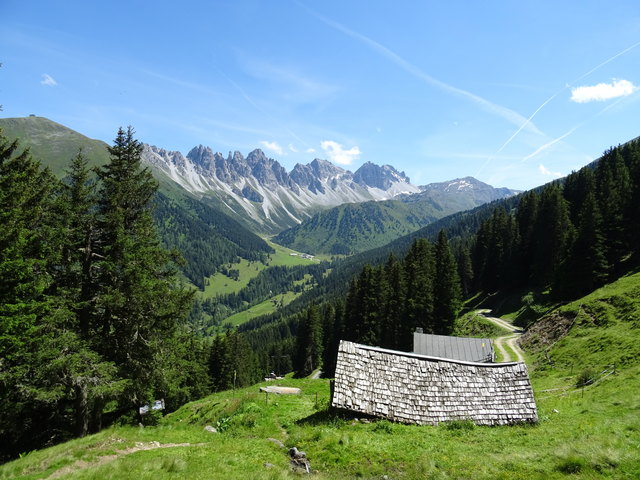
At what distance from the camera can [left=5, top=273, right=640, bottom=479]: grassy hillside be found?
39.6ft

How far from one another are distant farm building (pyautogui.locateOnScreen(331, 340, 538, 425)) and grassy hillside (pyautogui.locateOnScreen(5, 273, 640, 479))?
826 millimetres

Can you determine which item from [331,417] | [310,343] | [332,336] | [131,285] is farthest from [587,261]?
[131,285]

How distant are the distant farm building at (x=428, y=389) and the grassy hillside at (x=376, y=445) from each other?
2.71ft

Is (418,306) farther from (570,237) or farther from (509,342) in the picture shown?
(570,237)

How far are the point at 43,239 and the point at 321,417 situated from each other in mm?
18005

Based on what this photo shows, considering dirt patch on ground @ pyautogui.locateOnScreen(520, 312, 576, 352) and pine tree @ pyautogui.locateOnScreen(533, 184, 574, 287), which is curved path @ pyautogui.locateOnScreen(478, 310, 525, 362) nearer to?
dirt patch on ground @ pyautogui.locateOnScreen(520, 312, 576, 352)

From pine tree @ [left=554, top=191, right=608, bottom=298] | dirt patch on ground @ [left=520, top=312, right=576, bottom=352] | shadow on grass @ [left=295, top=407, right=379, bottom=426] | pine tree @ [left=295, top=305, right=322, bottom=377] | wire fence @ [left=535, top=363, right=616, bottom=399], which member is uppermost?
pine tree @ [left=554, top=191, right=608, bottom=298]

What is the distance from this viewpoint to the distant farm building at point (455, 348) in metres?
33.7

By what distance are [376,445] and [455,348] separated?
22384 mm

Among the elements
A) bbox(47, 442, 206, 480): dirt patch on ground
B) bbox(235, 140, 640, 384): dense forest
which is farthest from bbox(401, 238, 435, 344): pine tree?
bbox(47, 442, 206, 480): dirt patch on ground

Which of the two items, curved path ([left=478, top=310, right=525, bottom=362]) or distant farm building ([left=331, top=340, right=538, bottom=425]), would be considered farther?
curved path ([left=478, top=310, right=525, bottom=362])

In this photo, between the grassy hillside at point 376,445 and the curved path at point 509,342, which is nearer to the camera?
the grassy hillside at point 376,445

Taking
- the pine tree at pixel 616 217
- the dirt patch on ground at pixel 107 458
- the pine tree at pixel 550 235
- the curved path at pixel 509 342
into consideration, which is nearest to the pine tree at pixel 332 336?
the curved path at pixel 509 342

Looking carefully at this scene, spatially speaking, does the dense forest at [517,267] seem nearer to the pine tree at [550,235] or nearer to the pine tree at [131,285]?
the pine tree at [550,235]
